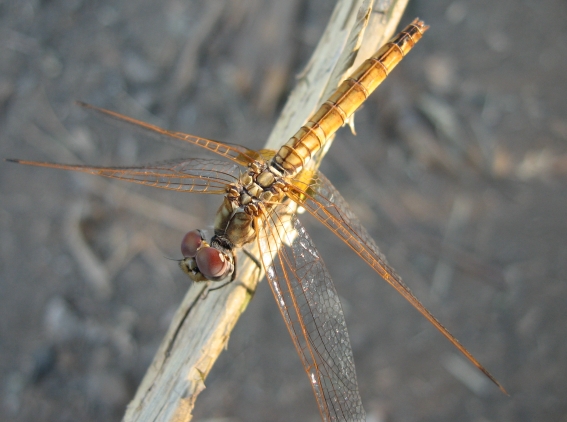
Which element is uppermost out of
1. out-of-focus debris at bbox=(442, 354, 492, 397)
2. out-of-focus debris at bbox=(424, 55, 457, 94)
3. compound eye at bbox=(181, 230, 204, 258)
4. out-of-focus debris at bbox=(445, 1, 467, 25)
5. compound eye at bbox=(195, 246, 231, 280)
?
out-of-focus debris at bbox=(445, 1, 467, 25)

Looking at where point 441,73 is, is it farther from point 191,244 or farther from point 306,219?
point 191,244

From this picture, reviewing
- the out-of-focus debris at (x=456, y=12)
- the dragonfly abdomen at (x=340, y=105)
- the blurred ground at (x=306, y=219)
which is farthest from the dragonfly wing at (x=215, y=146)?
the out-of-focus debris at (x=456, y=12)

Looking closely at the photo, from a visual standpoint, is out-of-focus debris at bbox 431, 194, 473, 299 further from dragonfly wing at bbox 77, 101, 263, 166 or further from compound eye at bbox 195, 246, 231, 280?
compound eye at bbox 195, 246, 231, 280

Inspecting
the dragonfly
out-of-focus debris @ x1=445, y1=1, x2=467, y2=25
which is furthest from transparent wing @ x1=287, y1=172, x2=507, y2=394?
out-of-focus debris @ x1=445, y1=1, x2=467, y2=25

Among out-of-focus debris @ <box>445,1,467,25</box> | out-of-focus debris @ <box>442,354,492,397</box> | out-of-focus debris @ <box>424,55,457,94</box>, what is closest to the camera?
out-of-focus debris @ <box>442,354,492,397</box>

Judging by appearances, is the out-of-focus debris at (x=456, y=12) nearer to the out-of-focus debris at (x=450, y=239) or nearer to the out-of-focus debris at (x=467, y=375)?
the out-of-focus debris at (x=450, y=239)

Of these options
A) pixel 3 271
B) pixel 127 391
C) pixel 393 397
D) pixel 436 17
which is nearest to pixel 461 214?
pixel 393 397

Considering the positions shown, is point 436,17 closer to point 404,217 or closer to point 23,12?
point 404,217
